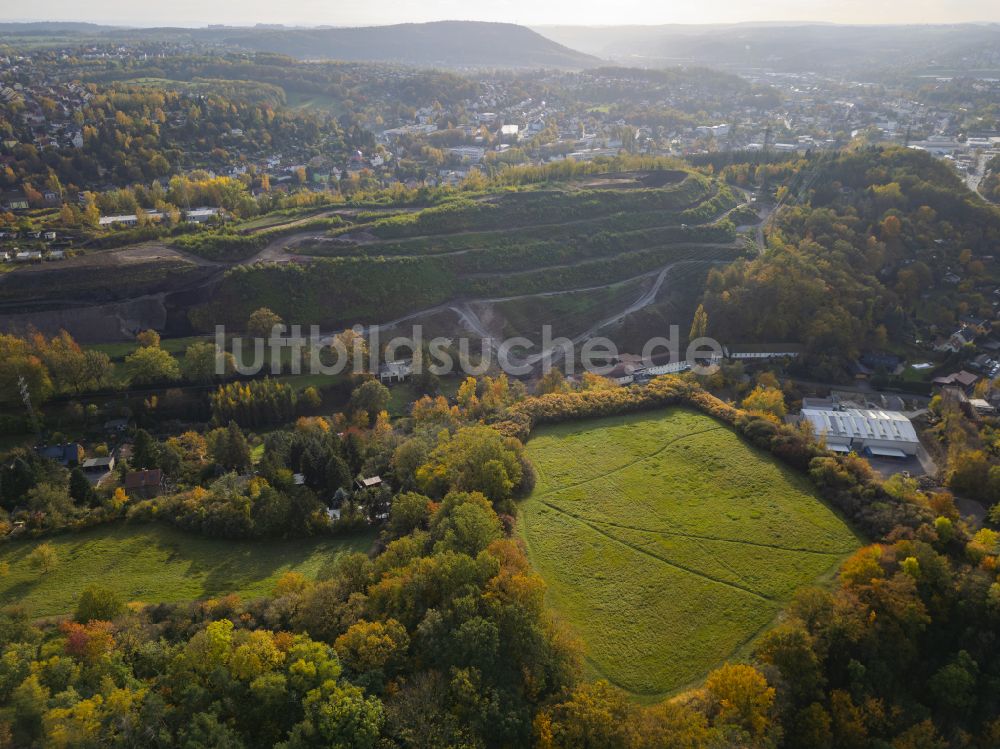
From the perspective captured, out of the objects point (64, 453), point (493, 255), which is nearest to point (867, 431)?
point (493, 255)

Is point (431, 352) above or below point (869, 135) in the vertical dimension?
below

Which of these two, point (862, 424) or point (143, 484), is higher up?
point (143, 484)

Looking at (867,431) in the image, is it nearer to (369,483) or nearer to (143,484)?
(369,483)

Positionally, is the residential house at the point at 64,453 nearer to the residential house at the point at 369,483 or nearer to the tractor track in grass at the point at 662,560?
the residential house at the point at 369,483

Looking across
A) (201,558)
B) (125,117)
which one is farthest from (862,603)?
(125,117)

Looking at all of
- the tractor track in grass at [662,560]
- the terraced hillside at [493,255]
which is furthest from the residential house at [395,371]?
the tractor track in grass at [662,560]

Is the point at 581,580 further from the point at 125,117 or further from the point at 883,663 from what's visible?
the point at 125,117

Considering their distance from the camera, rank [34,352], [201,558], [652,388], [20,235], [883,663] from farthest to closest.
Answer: [20,235]
[34,352]
[652,388]
[201,558]
[883,663]
